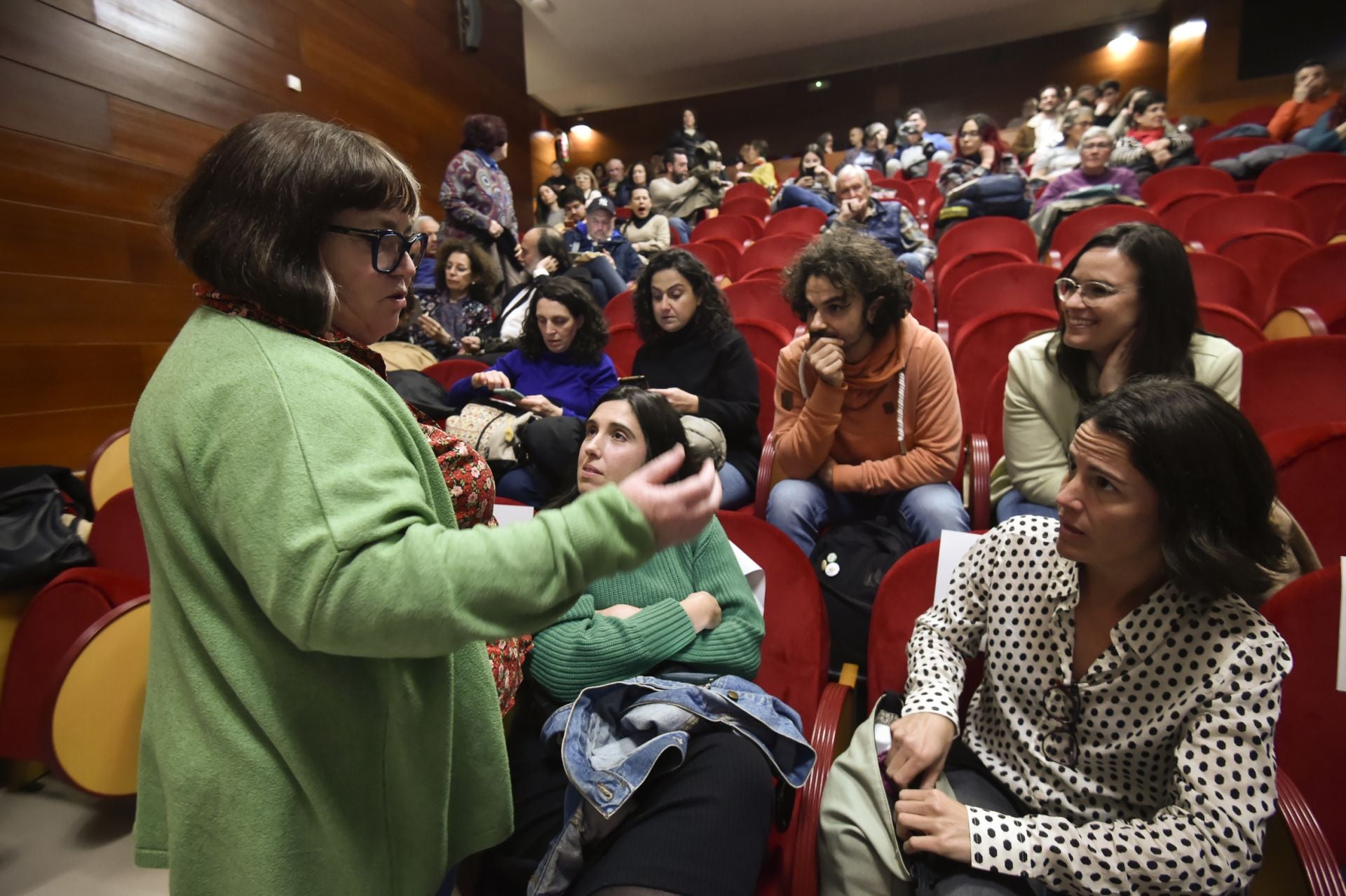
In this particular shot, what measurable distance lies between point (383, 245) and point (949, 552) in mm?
901

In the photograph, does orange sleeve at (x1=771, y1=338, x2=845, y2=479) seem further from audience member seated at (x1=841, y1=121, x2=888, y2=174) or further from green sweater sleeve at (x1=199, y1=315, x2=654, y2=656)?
audience member seated at (x1=841, y1=121, x2=888, y2=174)

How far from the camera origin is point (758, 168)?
700 cm

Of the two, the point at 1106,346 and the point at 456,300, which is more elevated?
the point at 456,300

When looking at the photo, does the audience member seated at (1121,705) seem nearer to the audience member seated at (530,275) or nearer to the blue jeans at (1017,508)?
the blue jeans at (1017,508)

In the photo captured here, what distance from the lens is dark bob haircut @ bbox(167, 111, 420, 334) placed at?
531 mm

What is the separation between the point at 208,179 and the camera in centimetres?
55

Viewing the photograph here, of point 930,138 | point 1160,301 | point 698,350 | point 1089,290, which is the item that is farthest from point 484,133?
point 930,138

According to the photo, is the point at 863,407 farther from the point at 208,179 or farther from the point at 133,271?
the point at 133,271

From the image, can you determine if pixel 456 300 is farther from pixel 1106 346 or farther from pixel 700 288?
pixel 1106 346

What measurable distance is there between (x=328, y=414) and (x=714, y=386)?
1605mm

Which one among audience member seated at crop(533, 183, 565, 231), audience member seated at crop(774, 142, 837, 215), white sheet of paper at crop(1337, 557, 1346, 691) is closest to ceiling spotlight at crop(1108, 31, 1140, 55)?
audience member seated at crop(774, 142, 837, 215)

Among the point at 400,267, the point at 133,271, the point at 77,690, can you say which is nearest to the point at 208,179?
the point at 400,267

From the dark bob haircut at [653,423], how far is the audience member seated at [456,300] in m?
1.90

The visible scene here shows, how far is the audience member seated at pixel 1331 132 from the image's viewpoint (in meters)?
4.12
